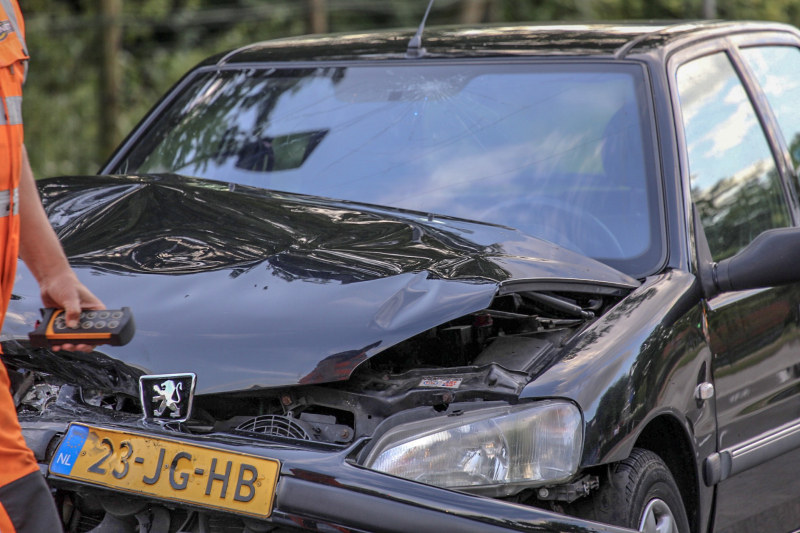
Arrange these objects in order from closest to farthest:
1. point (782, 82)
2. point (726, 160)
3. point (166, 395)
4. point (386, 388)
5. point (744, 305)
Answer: point (166, 395) → point (386, 388) → point (744, 305) → point (726, 160) → point (782, 82)

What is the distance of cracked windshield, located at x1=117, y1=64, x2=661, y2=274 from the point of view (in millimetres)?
2975

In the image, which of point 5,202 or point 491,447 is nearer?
point 5,202

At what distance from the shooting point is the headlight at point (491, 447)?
2.13 metres

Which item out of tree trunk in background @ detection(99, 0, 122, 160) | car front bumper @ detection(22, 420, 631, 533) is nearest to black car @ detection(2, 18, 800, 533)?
car front bumper @ detection(22, 420, 631, 533)

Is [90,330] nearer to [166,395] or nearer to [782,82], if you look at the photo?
[166,395]

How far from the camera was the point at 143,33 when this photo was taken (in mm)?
12711

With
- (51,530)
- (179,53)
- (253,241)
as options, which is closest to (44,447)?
(51,530)

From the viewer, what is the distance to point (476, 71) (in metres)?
3.33

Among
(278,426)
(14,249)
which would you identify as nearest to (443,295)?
(278,426)

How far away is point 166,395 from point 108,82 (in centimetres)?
738

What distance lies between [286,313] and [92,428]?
48cm

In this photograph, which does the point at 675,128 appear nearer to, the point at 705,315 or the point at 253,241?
the point at 705,315

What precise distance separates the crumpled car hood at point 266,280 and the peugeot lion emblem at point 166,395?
0.02 m

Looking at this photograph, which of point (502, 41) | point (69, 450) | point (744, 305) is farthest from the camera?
point (502, 41)
